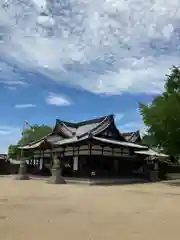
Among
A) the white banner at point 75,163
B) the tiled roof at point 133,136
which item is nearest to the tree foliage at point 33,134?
the tiled roof at point 133,136

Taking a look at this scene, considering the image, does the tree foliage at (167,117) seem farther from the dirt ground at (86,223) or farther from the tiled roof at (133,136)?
the dirt ground at (86,223)

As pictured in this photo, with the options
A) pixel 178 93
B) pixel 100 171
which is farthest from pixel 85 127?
pixel 178 93

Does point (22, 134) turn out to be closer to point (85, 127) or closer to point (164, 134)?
point (85, 127)

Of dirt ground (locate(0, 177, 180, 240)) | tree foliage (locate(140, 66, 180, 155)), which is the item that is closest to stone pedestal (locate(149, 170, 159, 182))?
tree foliage (locate(140, 66, 180, 155))

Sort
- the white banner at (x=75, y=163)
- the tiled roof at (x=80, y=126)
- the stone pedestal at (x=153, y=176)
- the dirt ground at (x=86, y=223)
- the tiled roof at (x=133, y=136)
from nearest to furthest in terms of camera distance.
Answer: the dirt ground at (x=86, y=223)
the white banner at (x=75, y=163)
the stone pedestal at (x=153, y=176)
the tiled roof at (x=80, y=126)
the tiled roof at (x=133, y=136)

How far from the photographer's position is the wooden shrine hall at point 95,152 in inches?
977

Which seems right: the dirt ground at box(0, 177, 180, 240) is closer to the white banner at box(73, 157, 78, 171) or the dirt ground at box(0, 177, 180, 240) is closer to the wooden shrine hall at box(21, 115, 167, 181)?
the wooden shrine hall at box(21, 115, 167, 181)

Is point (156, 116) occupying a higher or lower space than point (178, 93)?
lower

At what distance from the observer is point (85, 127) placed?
3284 centimetres

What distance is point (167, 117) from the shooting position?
79.3 ft

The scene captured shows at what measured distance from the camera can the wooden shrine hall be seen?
24.8 meters

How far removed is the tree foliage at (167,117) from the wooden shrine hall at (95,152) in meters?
2.93

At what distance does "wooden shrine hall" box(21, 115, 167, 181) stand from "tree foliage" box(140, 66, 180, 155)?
293 centimetres

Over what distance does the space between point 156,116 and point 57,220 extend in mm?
20092
